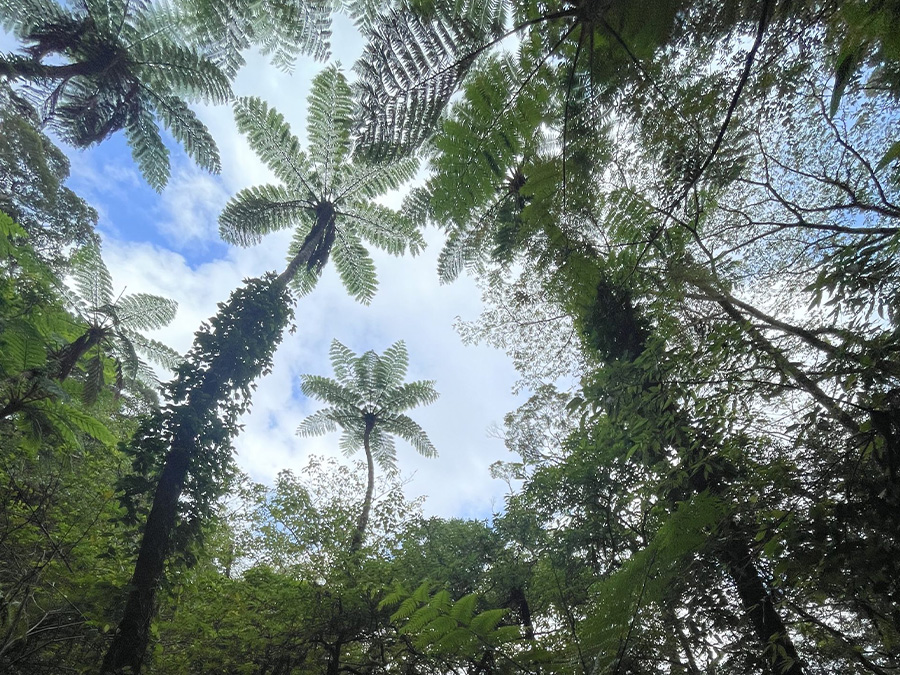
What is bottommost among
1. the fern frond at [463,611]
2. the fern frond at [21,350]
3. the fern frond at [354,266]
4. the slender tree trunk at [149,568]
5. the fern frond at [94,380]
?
the fern frond at [463,611]

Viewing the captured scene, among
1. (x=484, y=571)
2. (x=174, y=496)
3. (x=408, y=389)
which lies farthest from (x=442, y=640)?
(x=408, y=389)

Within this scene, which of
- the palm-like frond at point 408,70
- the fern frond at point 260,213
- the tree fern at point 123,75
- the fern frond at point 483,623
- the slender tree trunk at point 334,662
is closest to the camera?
the fern frond at point 483,623

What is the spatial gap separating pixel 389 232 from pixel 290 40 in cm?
384

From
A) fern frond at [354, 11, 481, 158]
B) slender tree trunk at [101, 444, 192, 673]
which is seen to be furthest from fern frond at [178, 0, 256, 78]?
slender tree trunk at [101, 444, 192, 673]

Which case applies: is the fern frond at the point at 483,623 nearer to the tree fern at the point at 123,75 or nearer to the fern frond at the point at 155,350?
the tree fern at the point at 123,75

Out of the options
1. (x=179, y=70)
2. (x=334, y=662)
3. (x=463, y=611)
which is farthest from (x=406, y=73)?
(x=179, y=70)

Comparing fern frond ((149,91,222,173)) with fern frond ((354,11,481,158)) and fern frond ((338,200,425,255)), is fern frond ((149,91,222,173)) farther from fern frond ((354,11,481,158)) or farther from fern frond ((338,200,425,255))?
fern frond ((354,11,481,158))

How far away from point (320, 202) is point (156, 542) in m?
6.67

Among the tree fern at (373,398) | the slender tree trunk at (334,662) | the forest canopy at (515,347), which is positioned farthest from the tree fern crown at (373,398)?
the slender tree trunk at (334,662)

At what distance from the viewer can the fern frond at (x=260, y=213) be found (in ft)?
26.7

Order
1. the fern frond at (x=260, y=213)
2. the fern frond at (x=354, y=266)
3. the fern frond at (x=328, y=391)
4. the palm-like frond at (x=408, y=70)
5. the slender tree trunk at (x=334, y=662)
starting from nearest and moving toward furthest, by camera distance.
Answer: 1. the palm-like frond at (x=408, y=70)
2. the slender tree trunk at (x=334, y=662)
3. the fern frond at (x=260, y=213)
4. the fern frond at (x=354, y=266)
5. the fern frond at (x=328, y=391)

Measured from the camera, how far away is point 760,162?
12.9ft

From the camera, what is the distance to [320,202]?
8492 millimetres

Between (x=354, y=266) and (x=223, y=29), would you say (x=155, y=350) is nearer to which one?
(x=354, y=266)
